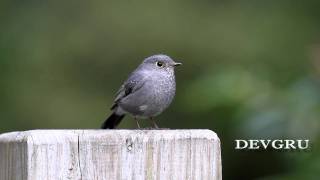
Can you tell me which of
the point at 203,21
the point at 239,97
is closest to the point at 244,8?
the point at 203,21

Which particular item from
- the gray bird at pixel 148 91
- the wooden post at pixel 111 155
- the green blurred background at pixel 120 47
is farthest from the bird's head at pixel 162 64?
the green blurred background at pixel 120 47

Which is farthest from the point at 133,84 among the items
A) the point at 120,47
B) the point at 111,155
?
the point at 120,47

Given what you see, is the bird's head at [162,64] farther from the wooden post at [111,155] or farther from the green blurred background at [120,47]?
the green blurred background at [120,47]

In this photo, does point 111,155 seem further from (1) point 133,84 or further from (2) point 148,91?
(1) point 133,84

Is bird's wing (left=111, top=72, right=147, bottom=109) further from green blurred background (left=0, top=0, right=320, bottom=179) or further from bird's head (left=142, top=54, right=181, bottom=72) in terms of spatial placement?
green blurred background (left=0, top=0, right=320, bottom=179)

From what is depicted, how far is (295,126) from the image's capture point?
3896 mm

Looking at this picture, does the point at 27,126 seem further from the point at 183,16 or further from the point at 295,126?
the point at 295,126

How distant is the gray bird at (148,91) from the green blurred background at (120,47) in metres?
2.29

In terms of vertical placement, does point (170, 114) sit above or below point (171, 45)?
below

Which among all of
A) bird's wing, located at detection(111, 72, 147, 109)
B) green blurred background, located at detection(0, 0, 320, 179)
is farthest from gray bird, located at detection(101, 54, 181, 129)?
green blurred background, located at detection(0, 0, 320, 179)

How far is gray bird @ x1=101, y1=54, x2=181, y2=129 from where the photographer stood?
4.94 metres

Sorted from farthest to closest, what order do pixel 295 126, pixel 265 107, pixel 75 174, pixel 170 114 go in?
pixel 170 114 < pixel 265 107 < pixel 295 126 < pixel 75 174

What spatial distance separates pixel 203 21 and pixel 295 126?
20.4 feet

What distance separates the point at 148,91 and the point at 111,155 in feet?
6.93
